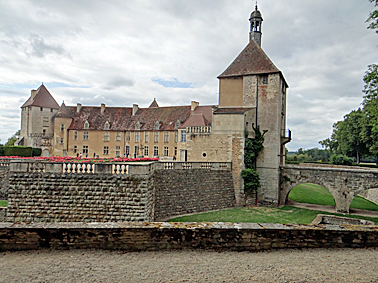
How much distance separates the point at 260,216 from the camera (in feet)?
57.2

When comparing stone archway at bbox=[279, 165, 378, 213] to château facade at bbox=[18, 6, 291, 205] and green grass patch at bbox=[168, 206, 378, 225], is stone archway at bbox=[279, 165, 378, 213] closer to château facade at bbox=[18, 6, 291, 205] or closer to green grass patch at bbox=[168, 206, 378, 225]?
green grass patch at bbox=[168, 206, 378, 225]

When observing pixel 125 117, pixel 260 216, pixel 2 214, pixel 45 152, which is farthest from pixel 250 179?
pixel 45 152

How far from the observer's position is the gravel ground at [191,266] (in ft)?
15.6

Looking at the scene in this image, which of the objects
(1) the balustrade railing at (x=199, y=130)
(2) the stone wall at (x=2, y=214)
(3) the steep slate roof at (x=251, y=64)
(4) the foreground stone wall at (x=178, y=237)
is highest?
(3) the steep slate roof at (x=251, y=64)

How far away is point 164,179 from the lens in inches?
605

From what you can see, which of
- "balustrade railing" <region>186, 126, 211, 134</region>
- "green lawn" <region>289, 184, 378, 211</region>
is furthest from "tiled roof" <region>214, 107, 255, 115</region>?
"green lawn" <region>289, 184, 378, 211</region>

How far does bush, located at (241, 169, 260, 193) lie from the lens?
65.8ft

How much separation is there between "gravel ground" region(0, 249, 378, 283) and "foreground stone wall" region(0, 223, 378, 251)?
0.18m

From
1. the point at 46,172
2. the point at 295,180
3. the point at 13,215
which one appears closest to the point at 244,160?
the point at 295,180

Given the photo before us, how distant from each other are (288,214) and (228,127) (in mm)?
7912

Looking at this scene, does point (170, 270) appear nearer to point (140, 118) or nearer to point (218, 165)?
point (218, 165)

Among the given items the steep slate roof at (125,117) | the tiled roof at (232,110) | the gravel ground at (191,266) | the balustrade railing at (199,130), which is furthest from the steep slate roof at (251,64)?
the gravel ground at (191,266)

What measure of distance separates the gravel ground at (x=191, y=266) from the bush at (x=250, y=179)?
1403cm

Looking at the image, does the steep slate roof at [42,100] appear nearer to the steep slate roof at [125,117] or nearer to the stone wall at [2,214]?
the steep slate roof at [125,117]
